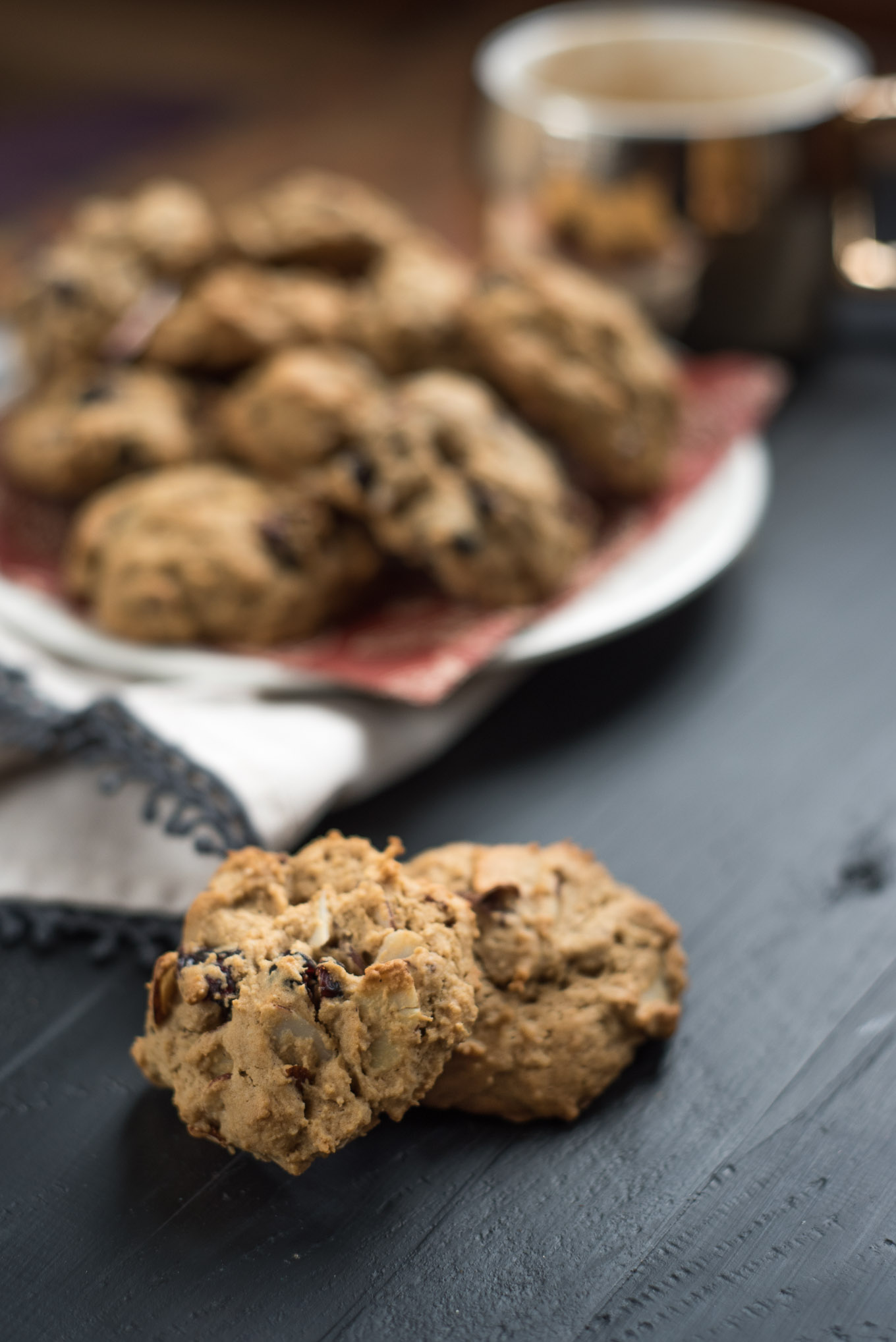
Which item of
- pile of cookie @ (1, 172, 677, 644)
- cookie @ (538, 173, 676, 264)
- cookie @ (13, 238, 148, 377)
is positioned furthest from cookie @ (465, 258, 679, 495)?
A: cookie @ (13, 238, 148, 377)

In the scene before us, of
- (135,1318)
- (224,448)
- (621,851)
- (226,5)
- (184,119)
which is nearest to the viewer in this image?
(135,1318)

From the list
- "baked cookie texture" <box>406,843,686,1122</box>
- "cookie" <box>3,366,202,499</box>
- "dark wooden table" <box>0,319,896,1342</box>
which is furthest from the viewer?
"cookie" <box>3,366,202,499</box>

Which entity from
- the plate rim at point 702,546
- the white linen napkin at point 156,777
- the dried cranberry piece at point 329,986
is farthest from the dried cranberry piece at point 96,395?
the dried cranberry piece at point 329,986

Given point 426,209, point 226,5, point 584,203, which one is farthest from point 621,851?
point 226,5

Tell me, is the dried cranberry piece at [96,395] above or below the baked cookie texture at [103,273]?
below

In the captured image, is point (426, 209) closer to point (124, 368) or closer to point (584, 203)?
point (584, 203)

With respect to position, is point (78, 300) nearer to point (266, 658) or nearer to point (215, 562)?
point (215, 562)

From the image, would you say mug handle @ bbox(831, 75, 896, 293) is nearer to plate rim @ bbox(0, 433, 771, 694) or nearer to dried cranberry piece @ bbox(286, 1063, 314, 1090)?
plate rim @ bbox(0, 433, 771, 694)

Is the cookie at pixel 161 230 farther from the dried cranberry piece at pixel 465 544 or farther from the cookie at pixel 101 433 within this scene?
the dried cranberry piece at pixel 465 544
